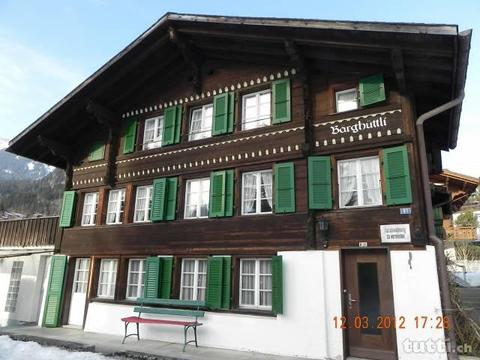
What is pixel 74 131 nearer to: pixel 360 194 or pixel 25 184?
pixel 360 194

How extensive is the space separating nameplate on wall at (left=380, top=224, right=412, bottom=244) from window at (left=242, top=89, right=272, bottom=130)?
4.12 m

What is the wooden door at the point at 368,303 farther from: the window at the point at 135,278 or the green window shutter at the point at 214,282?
the window at the point at 135,278

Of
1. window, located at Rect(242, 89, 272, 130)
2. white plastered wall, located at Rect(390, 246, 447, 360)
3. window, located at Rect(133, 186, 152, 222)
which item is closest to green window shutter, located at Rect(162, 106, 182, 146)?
window, located at Rect(133, 186, 152, 222)

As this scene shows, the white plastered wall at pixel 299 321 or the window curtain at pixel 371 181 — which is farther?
the window curtain at pixel 371 181

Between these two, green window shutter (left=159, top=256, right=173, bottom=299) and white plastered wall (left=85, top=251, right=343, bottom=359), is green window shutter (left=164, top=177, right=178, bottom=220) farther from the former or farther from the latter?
white plastered wall (left=85, top=251, right=343, bottom=359)

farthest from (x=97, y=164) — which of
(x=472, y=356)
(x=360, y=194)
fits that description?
(x=472, y=356)

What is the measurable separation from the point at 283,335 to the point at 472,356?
3.65 meters

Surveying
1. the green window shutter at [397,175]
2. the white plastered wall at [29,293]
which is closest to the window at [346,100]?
the green window shutter at [397,175]

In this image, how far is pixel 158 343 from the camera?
31.1 ft

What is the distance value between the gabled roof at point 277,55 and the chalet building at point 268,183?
4cm

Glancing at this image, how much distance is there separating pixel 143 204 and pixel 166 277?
258 centimetres

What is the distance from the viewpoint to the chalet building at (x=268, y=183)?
25.6 ft

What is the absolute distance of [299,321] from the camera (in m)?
8.22

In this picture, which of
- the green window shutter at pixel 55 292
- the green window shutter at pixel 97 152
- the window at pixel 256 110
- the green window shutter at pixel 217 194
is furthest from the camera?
the green window shutter at pixel 97 152
